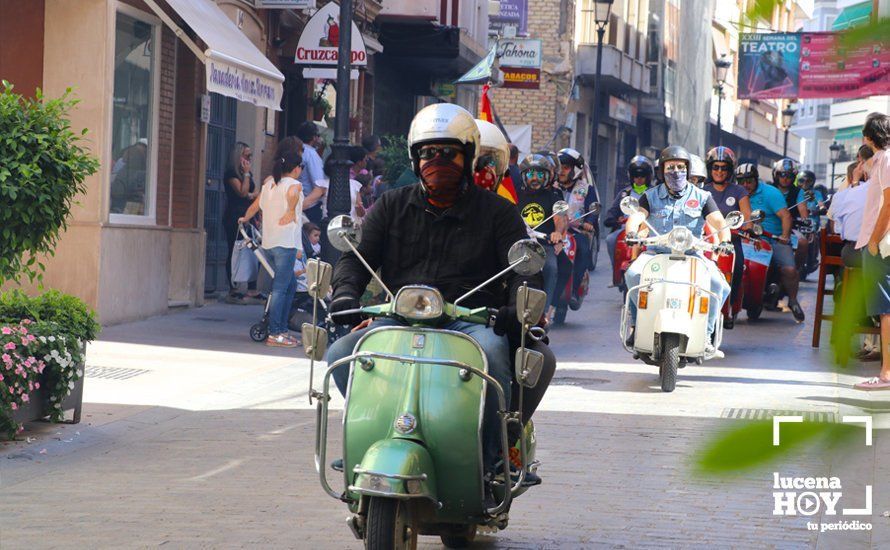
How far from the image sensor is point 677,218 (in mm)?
11602

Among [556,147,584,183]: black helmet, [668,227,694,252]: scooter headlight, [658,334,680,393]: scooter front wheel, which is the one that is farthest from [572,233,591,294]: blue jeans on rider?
[658,334,680,393]: scooter front wheel

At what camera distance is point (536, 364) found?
479 cm

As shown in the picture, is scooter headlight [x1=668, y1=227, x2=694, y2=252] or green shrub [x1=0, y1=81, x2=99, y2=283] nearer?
green shrub [x1=0, y1=81, x2=99, y2=283]

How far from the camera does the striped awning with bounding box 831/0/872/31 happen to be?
35.3 inches

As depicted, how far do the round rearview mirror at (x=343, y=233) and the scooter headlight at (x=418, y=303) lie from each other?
331mm

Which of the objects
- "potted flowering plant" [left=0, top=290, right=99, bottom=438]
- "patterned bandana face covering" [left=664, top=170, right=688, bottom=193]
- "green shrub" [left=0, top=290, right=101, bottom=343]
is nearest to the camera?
"potted flowering plant" [left=0, top=290, right=99, bottom=438]

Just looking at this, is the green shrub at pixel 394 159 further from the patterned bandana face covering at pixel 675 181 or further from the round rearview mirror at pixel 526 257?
the round rearview mirror at pixel 526 257

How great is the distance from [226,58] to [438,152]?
894 cm

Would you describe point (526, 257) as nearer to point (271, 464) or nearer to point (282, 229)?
point (271, 464)

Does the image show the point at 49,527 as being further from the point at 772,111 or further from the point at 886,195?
the point at 772,111

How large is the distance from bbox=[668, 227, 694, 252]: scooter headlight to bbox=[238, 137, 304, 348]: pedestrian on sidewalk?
12.6ft

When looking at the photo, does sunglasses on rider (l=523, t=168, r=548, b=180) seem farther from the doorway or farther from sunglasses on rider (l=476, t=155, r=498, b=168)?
sunglasses on rider (l=476, t=155, r=498, b=168)

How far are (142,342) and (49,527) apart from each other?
6.80 meters

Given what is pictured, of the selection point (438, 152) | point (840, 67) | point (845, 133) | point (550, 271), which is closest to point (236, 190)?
point (550, 271)
